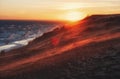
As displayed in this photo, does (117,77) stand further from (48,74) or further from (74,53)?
(74,53)

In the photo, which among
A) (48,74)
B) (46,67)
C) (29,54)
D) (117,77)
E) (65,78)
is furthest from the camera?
(29,54)

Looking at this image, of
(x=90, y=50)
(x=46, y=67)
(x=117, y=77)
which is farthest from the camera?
(x=90, y=50)

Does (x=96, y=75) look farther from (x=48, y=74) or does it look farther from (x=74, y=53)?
(x=74, y=53)

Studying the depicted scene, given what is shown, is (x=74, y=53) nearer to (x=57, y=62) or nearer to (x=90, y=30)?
(x=57, y=62)

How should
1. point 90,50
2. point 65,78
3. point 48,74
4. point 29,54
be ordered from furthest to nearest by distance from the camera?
point 29,54
point 90,50
point 48,74
point 65,78

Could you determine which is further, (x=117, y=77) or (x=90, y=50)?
(x=90, y=50)

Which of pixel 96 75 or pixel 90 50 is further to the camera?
pixel 90 50

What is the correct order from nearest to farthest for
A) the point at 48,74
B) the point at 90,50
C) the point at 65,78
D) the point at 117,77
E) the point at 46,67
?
the point at 117,77 → the point at 65,78 → the point at 48,74 → the point at 46,67 → the point at 90,50

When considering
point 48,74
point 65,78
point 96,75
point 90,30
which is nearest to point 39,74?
point 48,74

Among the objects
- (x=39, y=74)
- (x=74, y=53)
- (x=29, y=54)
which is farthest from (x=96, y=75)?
(x=29, y=54)
